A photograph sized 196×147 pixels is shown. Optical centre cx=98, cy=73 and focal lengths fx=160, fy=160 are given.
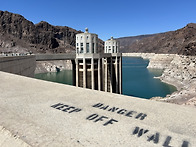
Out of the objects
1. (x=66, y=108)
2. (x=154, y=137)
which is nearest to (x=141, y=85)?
(x=66, y=108)

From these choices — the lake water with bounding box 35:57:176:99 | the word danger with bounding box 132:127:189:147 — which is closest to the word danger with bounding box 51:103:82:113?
the word danger with bounding box 132:127:189:147

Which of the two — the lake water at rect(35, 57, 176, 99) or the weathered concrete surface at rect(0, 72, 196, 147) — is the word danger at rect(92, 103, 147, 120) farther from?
the lake water at rect(35, 57, 176, 99)

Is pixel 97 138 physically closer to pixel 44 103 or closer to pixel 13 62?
pixel 44 103

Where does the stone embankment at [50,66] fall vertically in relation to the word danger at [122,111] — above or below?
below

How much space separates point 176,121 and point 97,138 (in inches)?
107

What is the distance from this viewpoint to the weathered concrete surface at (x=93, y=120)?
3.99m

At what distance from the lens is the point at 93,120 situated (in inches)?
201

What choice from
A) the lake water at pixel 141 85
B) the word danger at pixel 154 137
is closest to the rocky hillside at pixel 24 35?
the lake water at pixel 141 85

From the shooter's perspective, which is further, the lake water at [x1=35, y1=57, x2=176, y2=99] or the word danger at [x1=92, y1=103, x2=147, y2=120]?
the lake water at [x1=35, y1=57, x2=176, y2=99]

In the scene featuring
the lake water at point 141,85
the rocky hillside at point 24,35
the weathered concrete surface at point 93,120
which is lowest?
the lake water at point 141,85

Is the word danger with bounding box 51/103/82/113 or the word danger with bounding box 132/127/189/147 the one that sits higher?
the word danger with bounding box 51/103/82/113

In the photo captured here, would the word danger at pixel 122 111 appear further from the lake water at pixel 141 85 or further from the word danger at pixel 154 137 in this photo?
the lake water at pixel 141 85

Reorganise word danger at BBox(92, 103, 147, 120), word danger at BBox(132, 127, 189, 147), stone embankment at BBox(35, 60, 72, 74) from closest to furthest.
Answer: word danger at BBox(132, 127, 189, 147), word danger at BBox(92, 103, 147, 120), stone embankment at BBox(35, 60, 72, 74)

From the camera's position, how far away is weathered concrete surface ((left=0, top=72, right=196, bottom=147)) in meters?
3.99
